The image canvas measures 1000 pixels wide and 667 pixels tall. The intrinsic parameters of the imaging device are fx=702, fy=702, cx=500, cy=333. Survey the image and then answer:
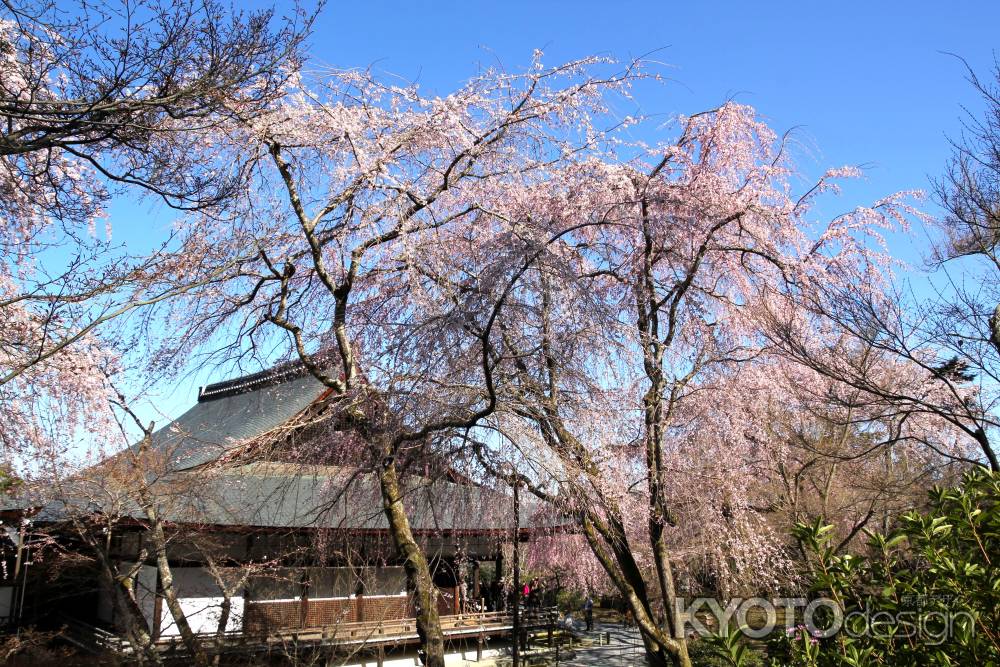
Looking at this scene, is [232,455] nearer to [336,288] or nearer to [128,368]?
[128,368]

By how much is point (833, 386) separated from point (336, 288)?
5212mm

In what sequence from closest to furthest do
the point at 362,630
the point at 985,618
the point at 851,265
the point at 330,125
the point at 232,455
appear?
1. the point at 985,618
2. the point at 330,125
3. the point at 232,455
4. the point at 851,265
5. the point at 362,630

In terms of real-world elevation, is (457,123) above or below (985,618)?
above

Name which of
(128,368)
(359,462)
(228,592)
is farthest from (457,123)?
(228,592)

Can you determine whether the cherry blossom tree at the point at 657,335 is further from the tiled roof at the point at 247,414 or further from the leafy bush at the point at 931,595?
the tiled roof at the point at 247,414

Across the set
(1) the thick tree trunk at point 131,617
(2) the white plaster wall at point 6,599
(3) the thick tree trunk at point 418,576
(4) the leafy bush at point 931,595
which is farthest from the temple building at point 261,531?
(4) the leafy bush at point 931,595

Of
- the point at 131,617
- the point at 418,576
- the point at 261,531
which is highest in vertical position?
the point at 261,531

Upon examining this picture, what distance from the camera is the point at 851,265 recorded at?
6602 mm

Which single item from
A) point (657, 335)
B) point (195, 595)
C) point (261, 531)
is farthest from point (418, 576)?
point (195, 595)

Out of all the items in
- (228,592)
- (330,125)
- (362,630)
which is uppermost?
(330,125)

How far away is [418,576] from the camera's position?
194 inches

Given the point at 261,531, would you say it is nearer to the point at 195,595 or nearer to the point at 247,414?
the point at 195,595

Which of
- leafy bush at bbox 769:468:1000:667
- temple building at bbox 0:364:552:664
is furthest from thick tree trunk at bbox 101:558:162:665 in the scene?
leafy bush at bbox 769:468:1000:667

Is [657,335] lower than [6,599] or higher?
higher
